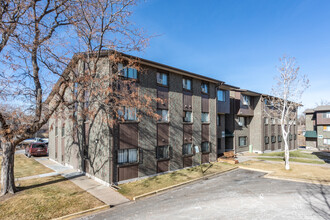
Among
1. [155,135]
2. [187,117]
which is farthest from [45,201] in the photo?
[187,117]

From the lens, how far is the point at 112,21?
11.3m

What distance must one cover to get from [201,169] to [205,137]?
368 centimetres

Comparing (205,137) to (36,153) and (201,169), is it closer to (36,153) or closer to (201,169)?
(201,169)

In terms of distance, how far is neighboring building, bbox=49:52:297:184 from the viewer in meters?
13.3

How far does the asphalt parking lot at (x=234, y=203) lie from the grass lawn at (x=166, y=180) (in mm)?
899

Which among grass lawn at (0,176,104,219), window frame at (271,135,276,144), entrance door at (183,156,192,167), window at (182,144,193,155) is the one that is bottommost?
grass lawn at (0,176,104,219)

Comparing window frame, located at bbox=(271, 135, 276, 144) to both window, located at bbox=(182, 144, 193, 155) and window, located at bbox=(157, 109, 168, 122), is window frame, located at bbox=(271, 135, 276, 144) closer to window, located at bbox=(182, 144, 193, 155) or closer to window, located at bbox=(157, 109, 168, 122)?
window, located at bbox=(182, 144, 193, 155)

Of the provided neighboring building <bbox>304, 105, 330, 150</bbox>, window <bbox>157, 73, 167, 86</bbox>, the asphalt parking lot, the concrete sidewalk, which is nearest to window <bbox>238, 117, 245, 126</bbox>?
the asphalt parking lot

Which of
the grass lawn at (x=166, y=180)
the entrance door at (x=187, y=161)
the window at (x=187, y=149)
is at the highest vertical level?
the window at (x=187, y=149)

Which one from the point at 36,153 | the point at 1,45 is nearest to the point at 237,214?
the point at 1,45

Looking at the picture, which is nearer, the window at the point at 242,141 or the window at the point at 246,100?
the window at the point at 242,141

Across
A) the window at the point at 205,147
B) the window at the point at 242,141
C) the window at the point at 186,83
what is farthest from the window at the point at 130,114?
the window at the point at 242,141

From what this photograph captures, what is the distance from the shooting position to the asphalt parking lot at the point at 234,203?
873cm

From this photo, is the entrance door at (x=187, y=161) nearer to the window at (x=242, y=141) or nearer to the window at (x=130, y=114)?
the window at (x=130, y=114)
